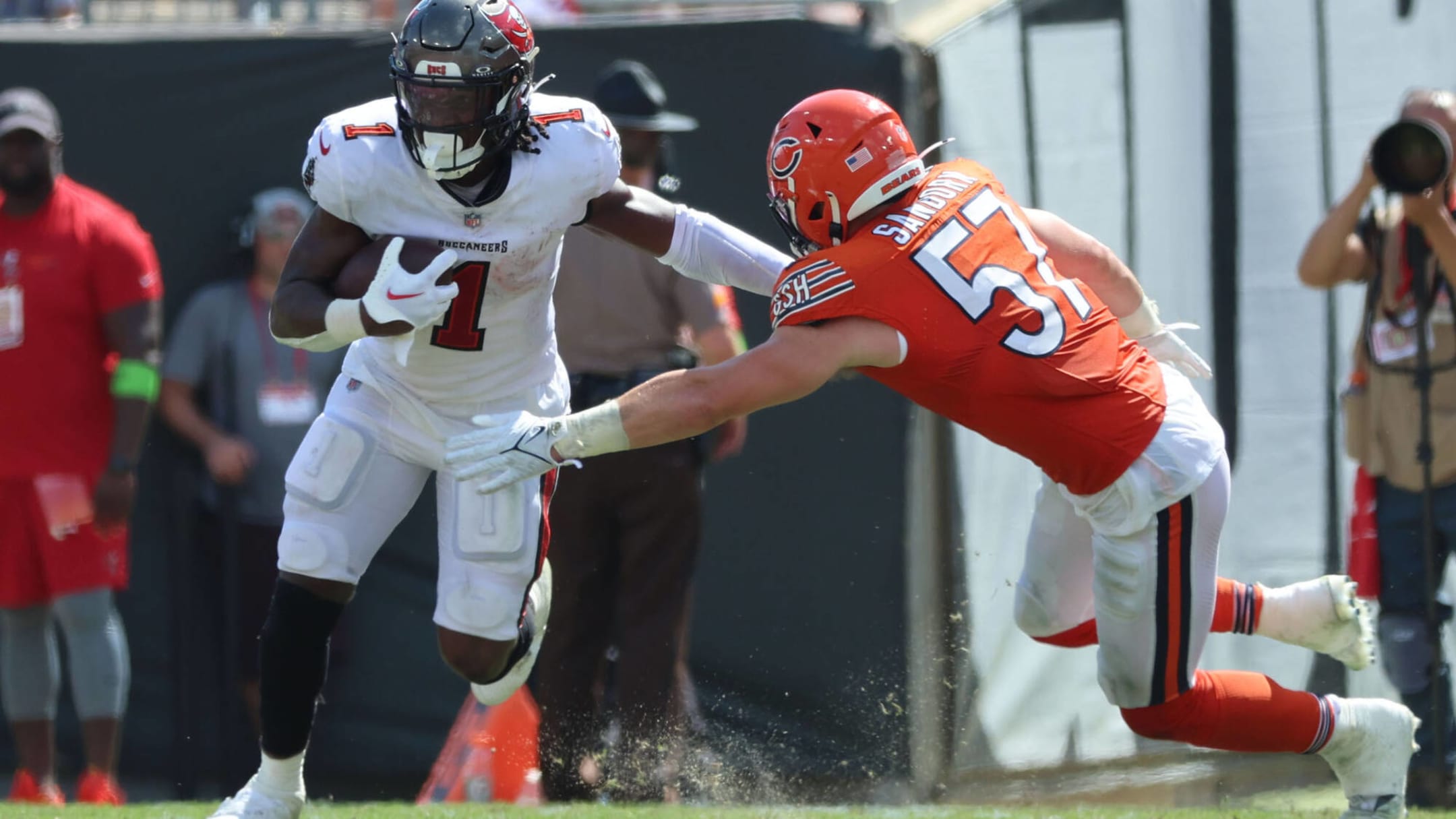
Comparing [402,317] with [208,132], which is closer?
[402,317]

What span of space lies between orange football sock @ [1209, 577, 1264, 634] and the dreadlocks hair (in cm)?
179

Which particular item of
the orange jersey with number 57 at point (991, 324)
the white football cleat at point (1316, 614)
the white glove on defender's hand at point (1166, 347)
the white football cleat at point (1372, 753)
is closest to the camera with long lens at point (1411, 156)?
the white glove on defender's hand at point (1166, 347)

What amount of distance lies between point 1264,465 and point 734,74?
80.4 inches

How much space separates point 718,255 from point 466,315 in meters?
0.61

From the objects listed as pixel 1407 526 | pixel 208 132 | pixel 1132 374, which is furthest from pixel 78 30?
pixel 1407 526

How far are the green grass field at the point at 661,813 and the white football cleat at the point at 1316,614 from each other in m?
0.52

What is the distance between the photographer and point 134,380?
5.32 metres

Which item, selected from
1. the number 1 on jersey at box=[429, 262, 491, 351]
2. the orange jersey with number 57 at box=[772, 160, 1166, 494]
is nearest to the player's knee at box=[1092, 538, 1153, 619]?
the orange jersey with number 57 at box=[772, 160, 1166, 494]

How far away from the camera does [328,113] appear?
5.71 m

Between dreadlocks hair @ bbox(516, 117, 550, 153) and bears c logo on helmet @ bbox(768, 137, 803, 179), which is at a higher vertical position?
dreadlocks hair @ bbox(516, 117, 550, 153)

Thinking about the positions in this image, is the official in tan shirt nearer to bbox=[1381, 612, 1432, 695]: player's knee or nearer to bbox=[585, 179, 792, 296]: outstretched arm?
bbox=[585, 179, 792, 296]: outstretched arm

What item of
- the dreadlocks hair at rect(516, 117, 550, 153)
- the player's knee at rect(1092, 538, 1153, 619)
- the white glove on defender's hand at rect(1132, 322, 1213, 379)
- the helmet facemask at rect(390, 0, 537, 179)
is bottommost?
the player's knee at rect(1092, 538, 1153, 619)

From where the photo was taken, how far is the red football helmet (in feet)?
11.3

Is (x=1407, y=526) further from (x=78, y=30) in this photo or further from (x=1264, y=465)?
(x=78, y=30)
